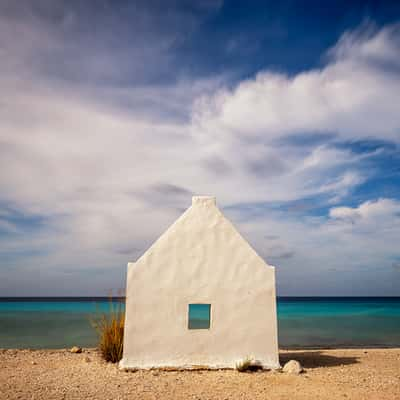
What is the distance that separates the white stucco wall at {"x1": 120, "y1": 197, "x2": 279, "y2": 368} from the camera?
278 inches

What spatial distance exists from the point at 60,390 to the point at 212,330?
289 cm

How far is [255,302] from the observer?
7371 millimetres

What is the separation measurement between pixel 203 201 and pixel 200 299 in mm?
2092

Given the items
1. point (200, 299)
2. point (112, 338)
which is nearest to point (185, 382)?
point (200, 299)

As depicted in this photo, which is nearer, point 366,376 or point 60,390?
point 60,390

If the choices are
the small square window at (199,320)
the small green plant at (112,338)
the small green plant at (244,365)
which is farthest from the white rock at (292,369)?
the small square window at (199,320)

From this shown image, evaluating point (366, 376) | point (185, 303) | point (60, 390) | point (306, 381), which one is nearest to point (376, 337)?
point (366, 376)

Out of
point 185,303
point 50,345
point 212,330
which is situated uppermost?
point 185,303

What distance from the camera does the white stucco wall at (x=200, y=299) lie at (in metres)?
7.05

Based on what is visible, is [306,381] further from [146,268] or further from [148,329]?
[146,268]

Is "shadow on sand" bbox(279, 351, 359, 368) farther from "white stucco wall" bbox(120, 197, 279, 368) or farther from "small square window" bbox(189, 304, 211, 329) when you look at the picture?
"small square window" bbox(189, 304, 211, 329)

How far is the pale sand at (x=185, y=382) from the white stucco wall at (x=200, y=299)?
1.22 ft

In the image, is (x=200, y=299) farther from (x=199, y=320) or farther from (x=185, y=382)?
(x=199, y=320)

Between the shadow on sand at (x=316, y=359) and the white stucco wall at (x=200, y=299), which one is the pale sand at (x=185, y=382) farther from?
the white stucco wall at (x=200, y=299)
